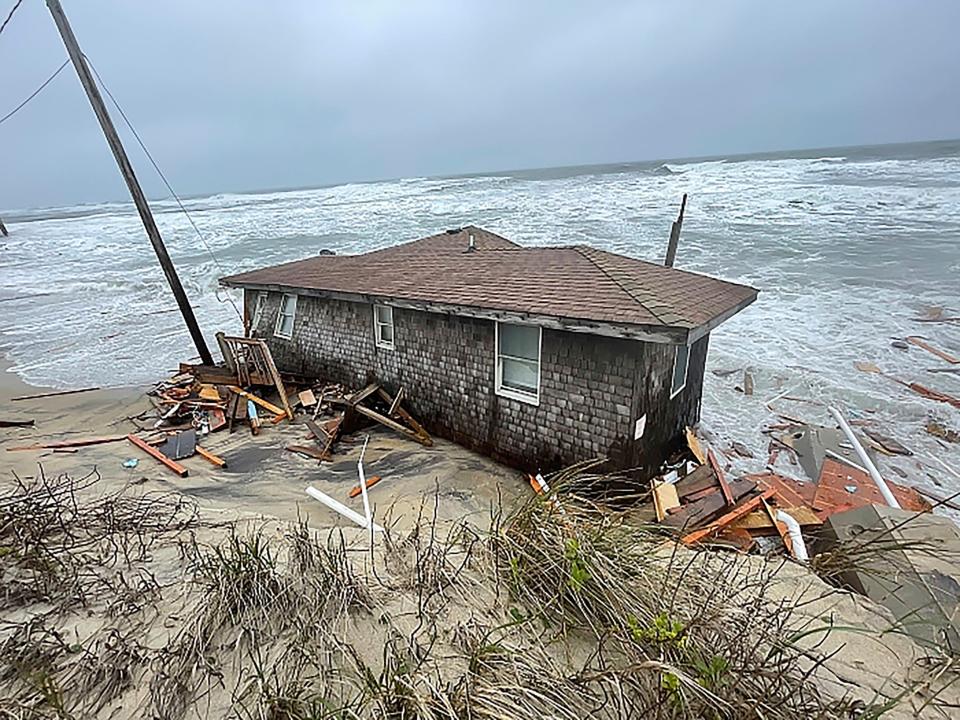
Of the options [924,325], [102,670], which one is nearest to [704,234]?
[924,325]

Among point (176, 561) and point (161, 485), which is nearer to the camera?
point (176, 561)

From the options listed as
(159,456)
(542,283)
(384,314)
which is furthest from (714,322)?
(159,456)

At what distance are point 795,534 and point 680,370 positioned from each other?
290 cm

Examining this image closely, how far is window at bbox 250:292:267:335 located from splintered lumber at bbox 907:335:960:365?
15969 millimetres

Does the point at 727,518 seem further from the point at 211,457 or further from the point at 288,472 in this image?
the point at 211,457

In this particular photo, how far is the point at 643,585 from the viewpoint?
10.5 ft

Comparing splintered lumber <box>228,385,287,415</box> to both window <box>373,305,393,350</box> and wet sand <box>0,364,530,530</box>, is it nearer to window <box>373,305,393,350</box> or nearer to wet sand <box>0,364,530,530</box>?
wet sand <box>0,364,530,530</box>

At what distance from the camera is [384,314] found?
9500 mm

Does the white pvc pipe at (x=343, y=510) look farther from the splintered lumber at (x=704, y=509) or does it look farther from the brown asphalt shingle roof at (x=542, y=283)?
the splintered lumber at (x=704, y=509)

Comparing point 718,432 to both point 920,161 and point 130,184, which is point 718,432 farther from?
point 920,161

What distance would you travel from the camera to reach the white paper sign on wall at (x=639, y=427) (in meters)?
6.74

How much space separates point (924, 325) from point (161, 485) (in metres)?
18.3

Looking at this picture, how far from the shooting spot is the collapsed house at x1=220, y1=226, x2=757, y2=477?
6652 millimetres

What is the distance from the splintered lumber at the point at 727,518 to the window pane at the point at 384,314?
6.00m
